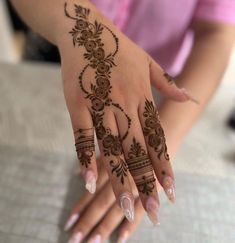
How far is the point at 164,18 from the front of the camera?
0.85 metres

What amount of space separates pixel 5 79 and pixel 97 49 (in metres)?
0.38

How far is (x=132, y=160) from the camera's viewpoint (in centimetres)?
50

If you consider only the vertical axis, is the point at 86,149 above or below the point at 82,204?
above

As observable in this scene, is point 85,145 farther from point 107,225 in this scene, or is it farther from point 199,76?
point 199,76

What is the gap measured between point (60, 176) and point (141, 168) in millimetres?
191

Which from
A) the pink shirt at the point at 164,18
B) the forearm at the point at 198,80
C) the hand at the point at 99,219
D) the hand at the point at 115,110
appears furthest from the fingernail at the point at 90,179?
the pink shirt at the point at 164,18

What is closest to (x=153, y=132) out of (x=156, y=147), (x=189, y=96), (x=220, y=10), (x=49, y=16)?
(x=156, y=147)

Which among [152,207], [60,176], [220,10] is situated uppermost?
[220,10]

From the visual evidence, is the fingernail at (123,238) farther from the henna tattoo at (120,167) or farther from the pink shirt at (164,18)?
the pink shirt at (164,18)

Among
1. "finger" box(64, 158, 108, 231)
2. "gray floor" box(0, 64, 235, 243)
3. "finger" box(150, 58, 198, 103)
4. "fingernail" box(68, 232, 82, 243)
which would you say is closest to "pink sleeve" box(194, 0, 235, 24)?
"gray floor" box(0, 64, 235, 243)

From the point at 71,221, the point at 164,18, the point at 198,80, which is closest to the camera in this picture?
the point at 71,221

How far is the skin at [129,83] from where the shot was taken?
20.1 inches

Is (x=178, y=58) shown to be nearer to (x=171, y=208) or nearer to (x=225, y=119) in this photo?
(x=225, y=119)

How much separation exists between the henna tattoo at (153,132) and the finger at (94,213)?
0.45ft
